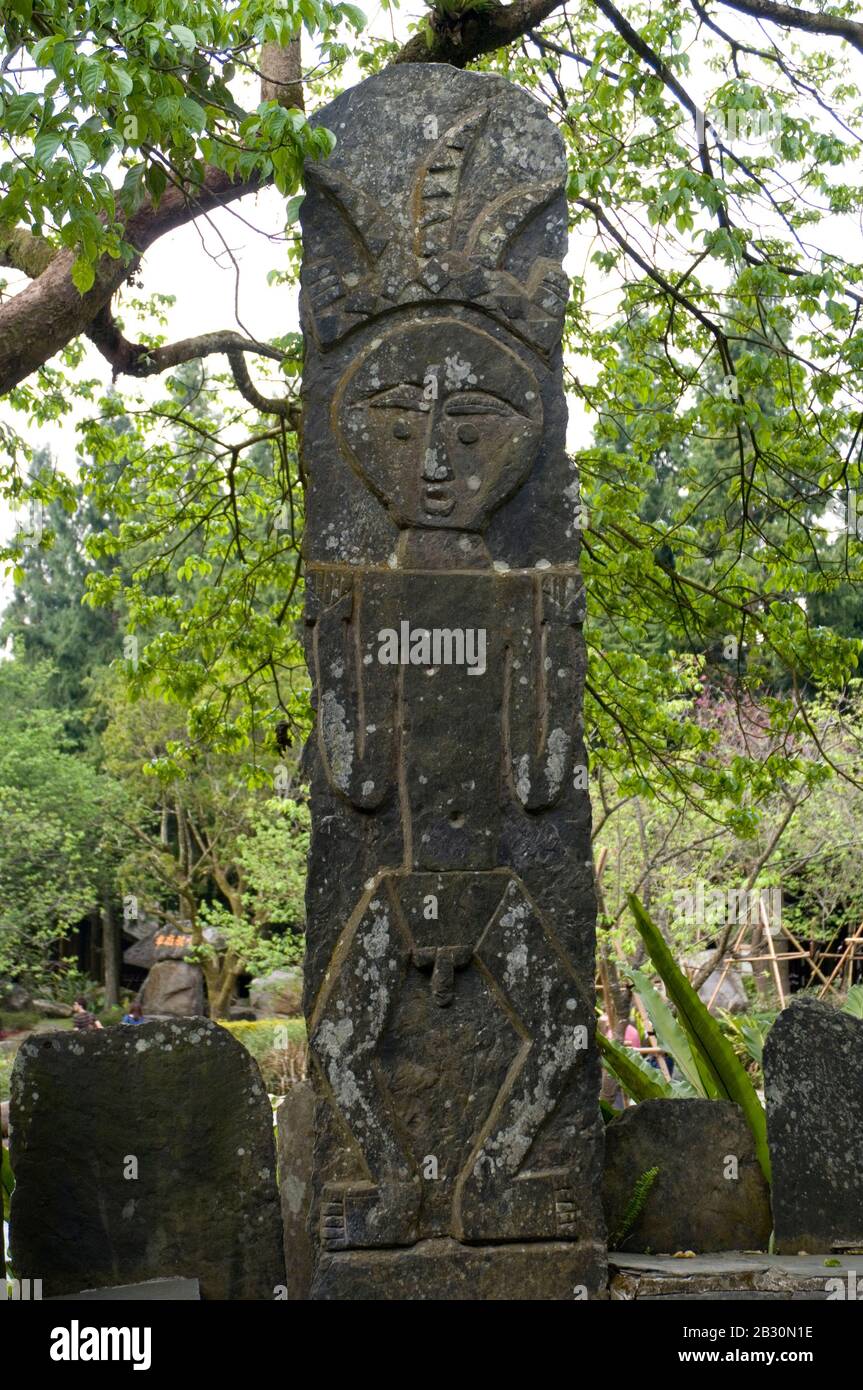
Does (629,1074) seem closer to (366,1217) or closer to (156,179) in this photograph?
(366,1217)

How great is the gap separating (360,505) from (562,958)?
1.51m

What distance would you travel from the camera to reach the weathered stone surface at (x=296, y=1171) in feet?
14.6

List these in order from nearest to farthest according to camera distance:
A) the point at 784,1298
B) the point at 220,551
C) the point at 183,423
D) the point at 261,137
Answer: the point at 784,1298 → the point at 261,137 → the point at 183,423 → the point at 220,551

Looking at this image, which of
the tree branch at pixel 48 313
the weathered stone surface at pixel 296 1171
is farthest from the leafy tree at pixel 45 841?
the weathered stone surface at pixel 296 1171

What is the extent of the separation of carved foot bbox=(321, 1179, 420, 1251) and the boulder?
572 inches

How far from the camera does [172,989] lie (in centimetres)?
1950

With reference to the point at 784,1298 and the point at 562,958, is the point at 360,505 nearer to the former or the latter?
the point at 562,958

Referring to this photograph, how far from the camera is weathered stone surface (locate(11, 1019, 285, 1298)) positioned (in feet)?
13.2

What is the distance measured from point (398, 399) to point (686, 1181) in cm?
262

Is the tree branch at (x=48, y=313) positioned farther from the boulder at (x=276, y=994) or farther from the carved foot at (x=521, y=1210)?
the boulder at (x=276, y=994)

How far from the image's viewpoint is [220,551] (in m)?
8.70

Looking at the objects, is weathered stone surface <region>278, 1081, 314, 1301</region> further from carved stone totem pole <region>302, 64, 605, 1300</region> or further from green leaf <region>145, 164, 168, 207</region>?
green leaf <region>145, 164, 168, 207</region>

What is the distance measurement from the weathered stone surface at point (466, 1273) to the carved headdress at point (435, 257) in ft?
8.91

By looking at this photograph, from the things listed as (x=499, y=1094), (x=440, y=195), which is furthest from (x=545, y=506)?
(x=499, y=1094)
